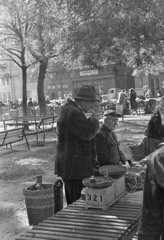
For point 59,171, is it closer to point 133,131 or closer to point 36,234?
point 36,234

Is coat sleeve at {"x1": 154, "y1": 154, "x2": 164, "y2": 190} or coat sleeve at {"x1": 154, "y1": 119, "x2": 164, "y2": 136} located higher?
coat sleeve at {"x1": 154, "y1": 154, "x2": 164, "y2": 190}

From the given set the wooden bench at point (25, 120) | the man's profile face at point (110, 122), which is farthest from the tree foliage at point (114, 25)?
the man's profile face at point (110, 122)

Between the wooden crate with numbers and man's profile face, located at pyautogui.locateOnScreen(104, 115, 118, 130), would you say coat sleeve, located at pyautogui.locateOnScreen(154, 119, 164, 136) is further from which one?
the wooden crate with numbers

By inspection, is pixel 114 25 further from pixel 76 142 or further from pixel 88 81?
pixel 88 81

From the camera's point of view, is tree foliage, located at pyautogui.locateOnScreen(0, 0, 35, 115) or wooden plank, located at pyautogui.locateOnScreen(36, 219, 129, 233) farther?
tree foliage, located at pyautogui.locateOnScreen(0, 0, 35, 115)

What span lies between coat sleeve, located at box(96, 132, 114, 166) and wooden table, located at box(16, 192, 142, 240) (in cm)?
146

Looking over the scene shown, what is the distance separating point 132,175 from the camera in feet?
12.6

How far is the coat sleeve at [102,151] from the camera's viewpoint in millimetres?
4711

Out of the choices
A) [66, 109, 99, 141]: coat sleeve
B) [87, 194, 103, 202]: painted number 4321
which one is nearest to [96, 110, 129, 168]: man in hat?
[66, 109, 99, 141]: coat sleeve

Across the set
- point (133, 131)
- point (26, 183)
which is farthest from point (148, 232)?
point (133, 131)

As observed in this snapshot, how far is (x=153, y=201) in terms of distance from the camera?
1.86 metres

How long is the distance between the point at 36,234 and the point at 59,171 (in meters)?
1.29

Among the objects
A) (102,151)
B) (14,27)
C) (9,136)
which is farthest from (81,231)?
(14,27)

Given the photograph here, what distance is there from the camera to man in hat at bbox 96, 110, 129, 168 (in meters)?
4.71
